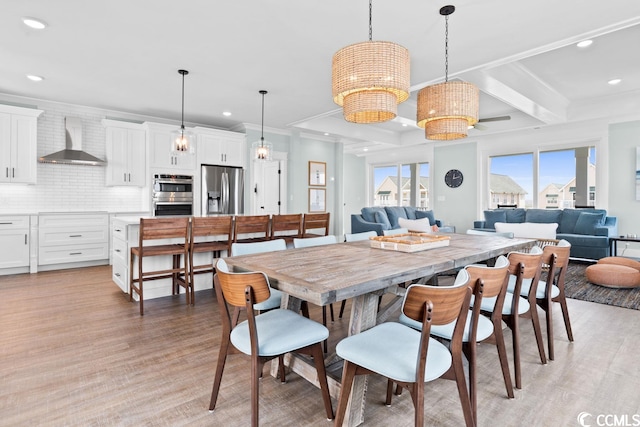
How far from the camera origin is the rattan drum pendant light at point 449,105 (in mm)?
2629

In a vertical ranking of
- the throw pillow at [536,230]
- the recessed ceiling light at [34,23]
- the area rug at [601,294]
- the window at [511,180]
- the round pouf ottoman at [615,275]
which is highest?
the recessed ceiling light at [34,23]

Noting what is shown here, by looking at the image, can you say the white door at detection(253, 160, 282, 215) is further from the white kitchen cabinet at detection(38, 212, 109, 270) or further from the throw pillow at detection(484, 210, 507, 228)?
the throw pillow at detection(484, 210, 507, 228)

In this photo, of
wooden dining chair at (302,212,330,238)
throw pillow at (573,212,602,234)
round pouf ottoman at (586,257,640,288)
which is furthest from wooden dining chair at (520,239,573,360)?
throw pillow at (573,212,602,234)

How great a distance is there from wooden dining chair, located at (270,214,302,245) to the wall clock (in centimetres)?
547

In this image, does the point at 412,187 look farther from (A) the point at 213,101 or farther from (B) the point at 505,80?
(A) the point at 213,101

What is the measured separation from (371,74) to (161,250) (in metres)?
2.82

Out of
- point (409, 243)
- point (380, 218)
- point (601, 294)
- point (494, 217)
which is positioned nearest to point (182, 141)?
point (409, 243)

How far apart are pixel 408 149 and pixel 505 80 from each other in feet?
16.6

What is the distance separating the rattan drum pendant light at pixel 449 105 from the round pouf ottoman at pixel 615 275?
9.84 feet

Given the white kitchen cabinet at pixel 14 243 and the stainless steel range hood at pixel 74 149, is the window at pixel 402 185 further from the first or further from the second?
the white kitchen cabinet at pixel 14 243

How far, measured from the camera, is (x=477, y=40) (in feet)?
10.2

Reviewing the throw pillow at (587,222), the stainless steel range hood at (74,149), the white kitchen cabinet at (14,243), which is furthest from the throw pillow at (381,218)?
the white kitchen cabinet at (14,243)

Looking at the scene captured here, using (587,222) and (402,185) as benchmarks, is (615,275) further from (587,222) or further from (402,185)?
(402,185)

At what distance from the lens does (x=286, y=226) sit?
4367mm
